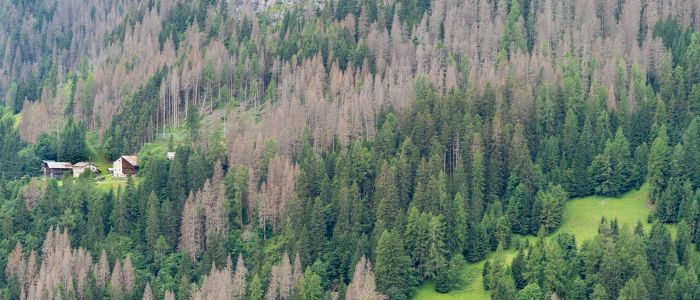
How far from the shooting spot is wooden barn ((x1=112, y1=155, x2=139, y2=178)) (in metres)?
181

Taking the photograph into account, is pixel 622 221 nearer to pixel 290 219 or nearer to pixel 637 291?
pixel 637 291

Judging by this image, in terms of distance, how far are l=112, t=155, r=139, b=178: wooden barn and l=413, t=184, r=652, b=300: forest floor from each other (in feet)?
169

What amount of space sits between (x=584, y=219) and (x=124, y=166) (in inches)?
2445

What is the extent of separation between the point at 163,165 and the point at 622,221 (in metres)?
55.2

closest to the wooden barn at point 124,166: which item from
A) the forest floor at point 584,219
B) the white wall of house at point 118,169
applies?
the white wall of house at point 118,169

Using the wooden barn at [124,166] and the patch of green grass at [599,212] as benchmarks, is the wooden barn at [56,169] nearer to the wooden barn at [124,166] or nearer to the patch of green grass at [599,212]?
the wooden barn at [124,166]

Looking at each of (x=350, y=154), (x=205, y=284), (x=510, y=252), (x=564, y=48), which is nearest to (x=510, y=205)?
(x=510, y=252)

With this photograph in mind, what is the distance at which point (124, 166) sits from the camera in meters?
182

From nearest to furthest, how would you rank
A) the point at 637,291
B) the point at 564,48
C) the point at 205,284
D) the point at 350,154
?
the point at 637,291, the point at 205,284, the point at 350,154, the point at 564,48

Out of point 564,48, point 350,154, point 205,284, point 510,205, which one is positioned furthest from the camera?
point 564,48

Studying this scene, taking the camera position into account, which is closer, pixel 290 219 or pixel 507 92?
pixel 290 219

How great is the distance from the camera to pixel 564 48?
192 meters

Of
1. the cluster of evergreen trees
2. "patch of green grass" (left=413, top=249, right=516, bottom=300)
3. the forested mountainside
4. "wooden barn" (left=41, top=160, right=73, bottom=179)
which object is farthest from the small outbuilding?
the cluster of evergreen trees

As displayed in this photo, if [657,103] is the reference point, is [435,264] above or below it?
below
